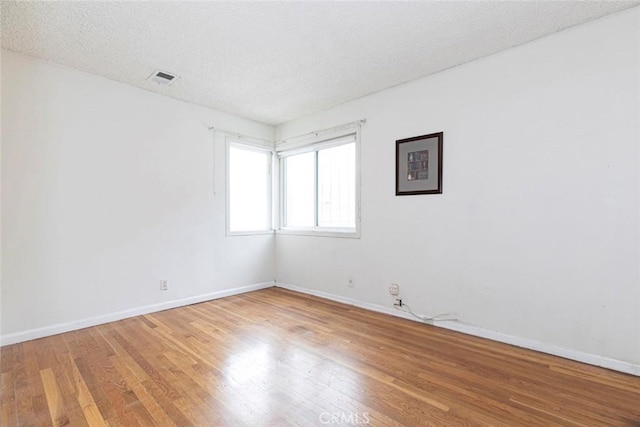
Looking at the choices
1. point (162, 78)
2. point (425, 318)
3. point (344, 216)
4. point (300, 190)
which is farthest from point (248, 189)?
point (425, 318)

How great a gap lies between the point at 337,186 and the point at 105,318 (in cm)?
304

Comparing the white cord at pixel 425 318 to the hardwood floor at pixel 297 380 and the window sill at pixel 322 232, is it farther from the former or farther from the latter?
the window sill at pixel 322 232

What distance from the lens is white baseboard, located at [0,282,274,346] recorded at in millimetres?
2653

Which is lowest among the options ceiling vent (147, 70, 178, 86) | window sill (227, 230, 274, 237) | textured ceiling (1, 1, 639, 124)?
window sill (227, 230, 274, 237)

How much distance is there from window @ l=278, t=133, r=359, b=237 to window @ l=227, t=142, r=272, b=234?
0.27m

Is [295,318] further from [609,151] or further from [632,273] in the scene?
[609,151]

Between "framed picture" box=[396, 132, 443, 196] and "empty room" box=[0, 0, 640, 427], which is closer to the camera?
"empty room" box=[0, 0, 640, 427]

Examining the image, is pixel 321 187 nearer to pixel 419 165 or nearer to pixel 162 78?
pixel 419 165

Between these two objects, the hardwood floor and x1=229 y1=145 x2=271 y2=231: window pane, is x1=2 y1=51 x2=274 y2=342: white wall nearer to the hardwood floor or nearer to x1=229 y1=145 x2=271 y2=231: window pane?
x1=229 y1=145 x2=271 y2=231: window pane

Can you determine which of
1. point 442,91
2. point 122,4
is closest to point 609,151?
point 442,91

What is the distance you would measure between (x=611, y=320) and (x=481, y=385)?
3.77 ft

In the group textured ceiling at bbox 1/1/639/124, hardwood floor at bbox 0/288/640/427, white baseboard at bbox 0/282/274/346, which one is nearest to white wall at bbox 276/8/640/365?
textured ceiling at bbox 1/1/639/124

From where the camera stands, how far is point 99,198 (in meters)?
3.13

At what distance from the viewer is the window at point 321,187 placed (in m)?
3.96
